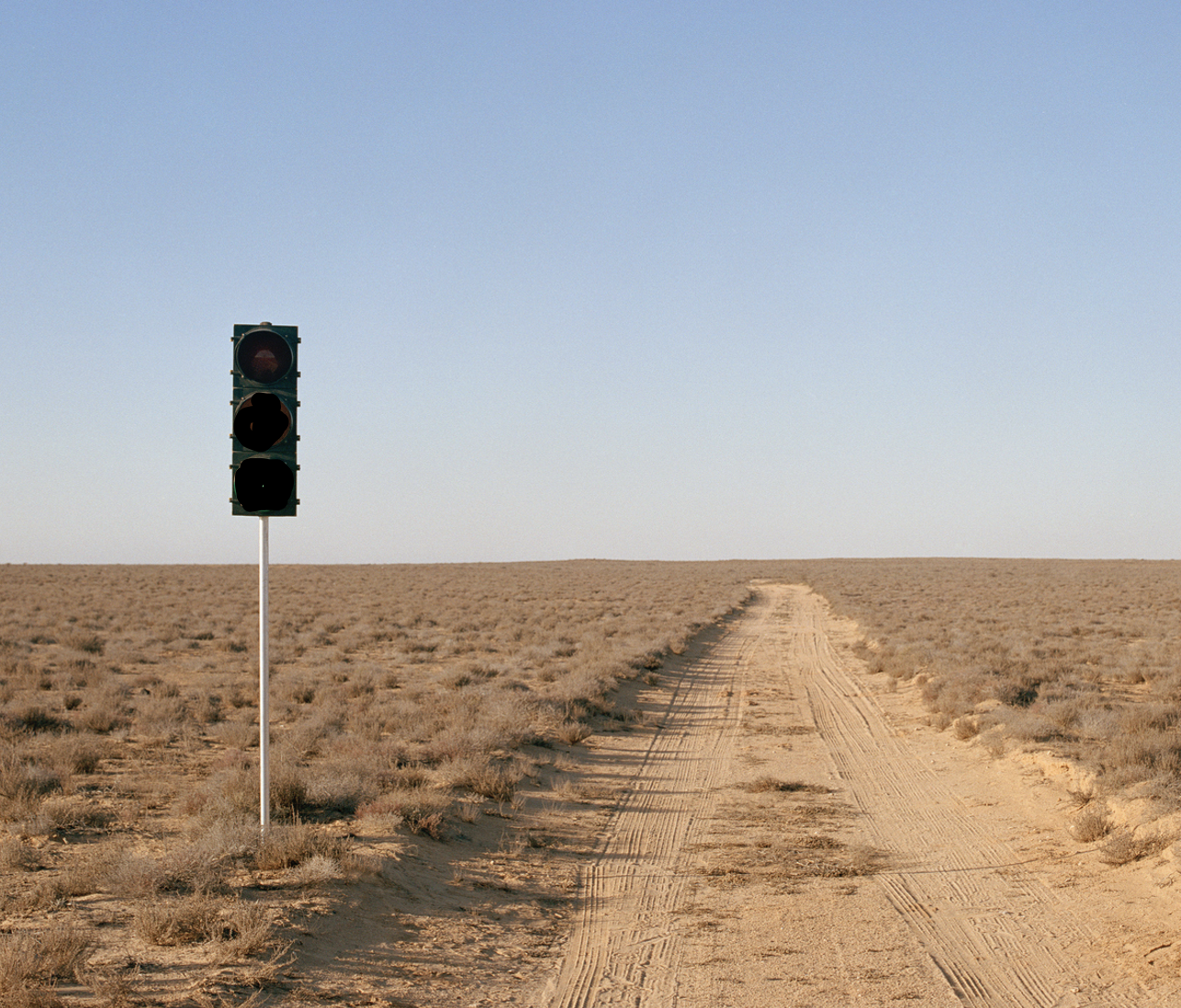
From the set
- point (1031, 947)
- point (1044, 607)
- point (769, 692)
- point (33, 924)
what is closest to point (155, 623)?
point (769, 692)

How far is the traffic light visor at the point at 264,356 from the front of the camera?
7320 mm

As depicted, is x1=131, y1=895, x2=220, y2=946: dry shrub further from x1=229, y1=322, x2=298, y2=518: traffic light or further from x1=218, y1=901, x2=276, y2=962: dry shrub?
x1=229, y1=322, x2=298, y2=518: traffic light

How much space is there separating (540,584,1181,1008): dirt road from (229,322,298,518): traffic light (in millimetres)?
4118

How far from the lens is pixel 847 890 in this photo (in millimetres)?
7332

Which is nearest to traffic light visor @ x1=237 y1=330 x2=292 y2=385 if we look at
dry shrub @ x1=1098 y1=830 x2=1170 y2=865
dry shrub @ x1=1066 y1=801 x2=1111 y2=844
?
dry shrub @ x1=1098 y1=830 x2=1170 y2=865

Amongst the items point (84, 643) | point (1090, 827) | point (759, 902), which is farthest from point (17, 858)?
point (84, 643)

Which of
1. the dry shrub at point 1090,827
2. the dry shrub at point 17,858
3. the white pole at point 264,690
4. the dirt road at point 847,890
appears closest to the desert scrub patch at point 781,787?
the dirt road at point 847,890

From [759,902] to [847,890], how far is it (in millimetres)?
802

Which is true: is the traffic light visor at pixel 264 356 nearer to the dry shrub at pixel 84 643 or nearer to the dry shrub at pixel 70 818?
the dry shrub at pixel 70 818

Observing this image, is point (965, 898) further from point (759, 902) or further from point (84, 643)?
point (84, 643)

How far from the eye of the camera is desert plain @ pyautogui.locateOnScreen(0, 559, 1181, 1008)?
563cm

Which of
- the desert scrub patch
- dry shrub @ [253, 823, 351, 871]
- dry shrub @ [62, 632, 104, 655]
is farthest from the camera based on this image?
dry shrub @ [62, 632, 104, 655]

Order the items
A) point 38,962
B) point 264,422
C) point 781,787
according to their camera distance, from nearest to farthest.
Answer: point 38,962
point 264,422
point 781,787

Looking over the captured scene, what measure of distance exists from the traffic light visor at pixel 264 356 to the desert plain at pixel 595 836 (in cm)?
376
